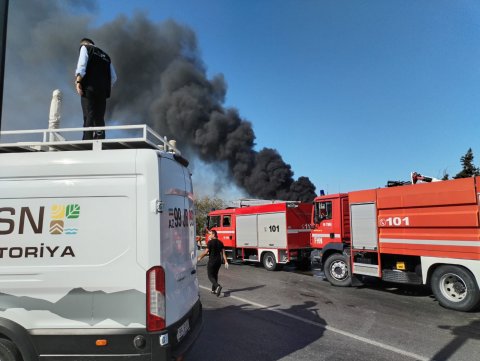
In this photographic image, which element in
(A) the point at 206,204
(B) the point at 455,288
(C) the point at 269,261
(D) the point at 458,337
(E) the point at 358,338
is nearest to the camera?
(E) the point at 358,338

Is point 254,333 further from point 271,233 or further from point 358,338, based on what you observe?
point 271,233

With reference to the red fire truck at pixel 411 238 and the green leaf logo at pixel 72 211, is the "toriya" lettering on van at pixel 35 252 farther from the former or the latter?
the red fire truck at pixel 411 238

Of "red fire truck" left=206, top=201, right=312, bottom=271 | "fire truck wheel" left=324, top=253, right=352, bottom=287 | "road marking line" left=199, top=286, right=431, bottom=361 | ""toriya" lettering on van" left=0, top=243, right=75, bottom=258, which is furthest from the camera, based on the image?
"red fire truck" left=206, top=201, right=312, bottom=271

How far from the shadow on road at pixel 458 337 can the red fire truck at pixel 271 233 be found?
25.9 ft

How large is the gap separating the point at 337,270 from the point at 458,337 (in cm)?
492

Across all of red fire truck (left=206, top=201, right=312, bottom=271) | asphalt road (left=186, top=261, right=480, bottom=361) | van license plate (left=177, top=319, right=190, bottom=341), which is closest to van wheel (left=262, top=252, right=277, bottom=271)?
red fire truck (left=206, top=201, right=312, bottom=271)

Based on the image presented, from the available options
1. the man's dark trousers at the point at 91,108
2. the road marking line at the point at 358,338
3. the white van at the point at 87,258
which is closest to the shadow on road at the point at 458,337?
the road marking line at the point at 358,338

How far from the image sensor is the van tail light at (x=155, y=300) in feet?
10.5

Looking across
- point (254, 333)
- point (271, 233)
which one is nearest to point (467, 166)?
point (271, 233)

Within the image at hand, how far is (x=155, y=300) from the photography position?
3.23 meters

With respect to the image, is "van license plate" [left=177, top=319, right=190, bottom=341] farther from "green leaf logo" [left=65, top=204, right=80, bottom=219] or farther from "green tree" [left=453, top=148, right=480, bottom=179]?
"green tree" [left=453, top=148, right=480, bottom=179]

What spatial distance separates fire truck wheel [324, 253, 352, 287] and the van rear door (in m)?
6.92

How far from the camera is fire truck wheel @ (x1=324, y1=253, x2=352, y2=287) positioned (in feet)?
33.9

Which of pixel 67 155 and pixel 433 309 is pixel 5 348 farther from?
pixel 433 309
